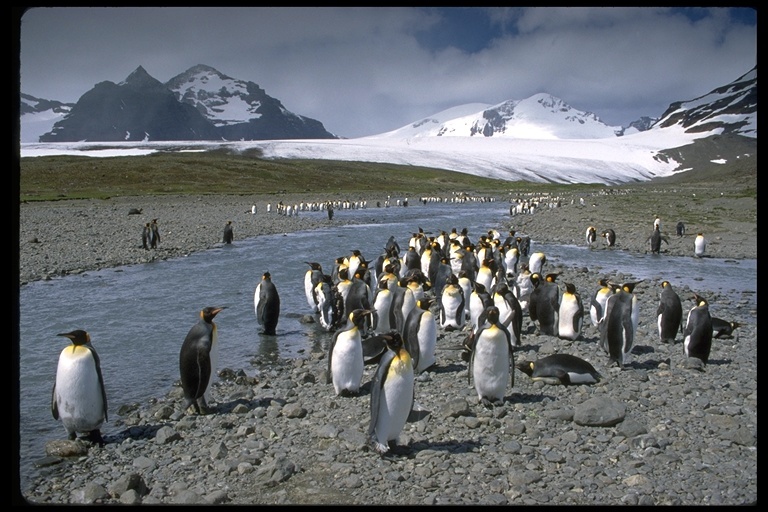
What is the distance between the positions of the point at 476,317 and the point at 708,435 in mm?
3446

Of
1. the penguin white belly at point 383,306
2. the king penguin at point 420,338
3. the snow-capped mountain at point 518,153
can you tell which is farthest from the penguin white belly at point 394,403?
the snow-capped mountain at point 518,153

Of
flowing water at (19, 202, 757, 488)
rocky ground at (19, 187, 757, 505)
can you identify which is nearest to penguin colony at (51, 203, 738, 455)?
rocky ground at (19, 187, 757, 505)

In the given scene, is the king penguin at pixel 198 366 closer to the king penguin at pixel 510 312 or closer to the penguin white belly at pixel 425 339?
the penguin white belly at pixel 425 339

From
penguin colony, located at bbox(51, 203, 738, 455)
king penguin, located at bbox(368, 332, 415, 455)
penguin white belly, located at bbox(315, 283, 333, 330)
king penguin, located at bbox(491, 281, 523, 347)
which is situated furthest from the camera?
penguin white belly, located at bbox(315, 283, 333, 330)

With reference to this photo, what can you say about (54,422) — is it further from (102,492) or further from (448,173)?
(448,173)

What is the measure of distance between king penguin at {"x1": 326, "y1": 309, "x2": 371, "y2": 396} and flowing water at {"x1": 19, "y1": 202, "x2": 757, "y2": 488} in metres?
1.60

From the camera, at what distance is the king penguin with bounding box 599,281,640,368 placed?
5664 millimetres

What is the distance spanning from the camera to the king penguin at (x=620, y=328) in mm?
5664

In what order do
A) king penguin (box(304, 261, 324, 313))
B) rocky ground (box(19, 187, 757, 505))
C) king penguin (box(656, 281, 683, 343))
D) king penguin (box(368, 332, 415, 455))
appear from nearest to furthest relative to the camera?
rocky ground (box(19, 187, 757, 505)) → king penguin (box(368, 332, 415, 455)) → king penguin (box(656, 281, 683, 343)) → king penguin (box(304, 261, 324, 313))

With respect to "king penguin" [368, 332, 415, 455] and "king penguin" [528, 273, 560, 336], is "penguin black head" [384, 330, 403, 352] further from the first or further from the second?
"king penguin" [528, 273, 560, 336]

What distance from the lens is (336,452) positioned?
3727 mm

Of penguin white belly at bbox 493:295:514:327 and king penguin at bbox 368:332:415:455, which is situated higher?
penguin white belly at bbox 493:295:514:327

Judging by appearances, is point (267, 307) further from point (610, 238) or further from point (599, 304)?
point (610, 238)
